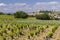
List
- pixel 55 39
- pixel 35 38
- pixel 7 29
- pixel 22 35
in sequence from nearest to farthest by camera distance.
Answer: pixel 55 39 < pixel 35 38 < pixel 22 35 < pixel 7 29

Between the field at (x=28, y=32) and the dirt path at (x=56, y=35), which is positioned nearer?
the dirt path at (x=56, y=35)

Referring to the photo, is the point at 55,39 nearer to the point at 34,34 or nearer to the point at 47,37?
the point at 47,37

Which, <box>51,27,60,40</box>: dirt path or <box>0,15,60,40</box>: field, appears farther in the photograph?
<box>0,15,60,40</box>: field

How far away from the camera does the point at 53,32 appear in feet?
81.0

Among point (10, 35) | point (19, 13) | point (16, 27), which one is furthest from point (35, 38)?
point (19, 13)

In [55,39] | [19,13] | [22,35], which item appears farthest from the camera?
[19,13]

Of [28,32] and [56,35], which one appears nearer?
[56,35]

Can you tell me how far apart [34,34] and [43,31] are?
6.14 feet

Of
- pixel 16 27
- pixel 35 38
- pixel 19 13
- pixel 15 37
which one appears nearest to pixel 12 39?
pixel 15 37

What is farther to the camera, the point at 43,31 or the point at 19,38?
the point at 43,31

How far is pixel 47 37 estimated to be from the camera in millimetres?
23109

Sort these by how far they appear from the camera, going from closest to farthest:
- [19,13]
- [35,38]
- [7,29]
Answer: [35,38], [7,29], [19,13]

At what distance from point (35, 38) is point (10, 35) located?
8.84 ft

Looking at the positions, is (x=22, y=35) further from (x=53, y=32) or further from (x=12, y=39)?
(x=53, y=32)
